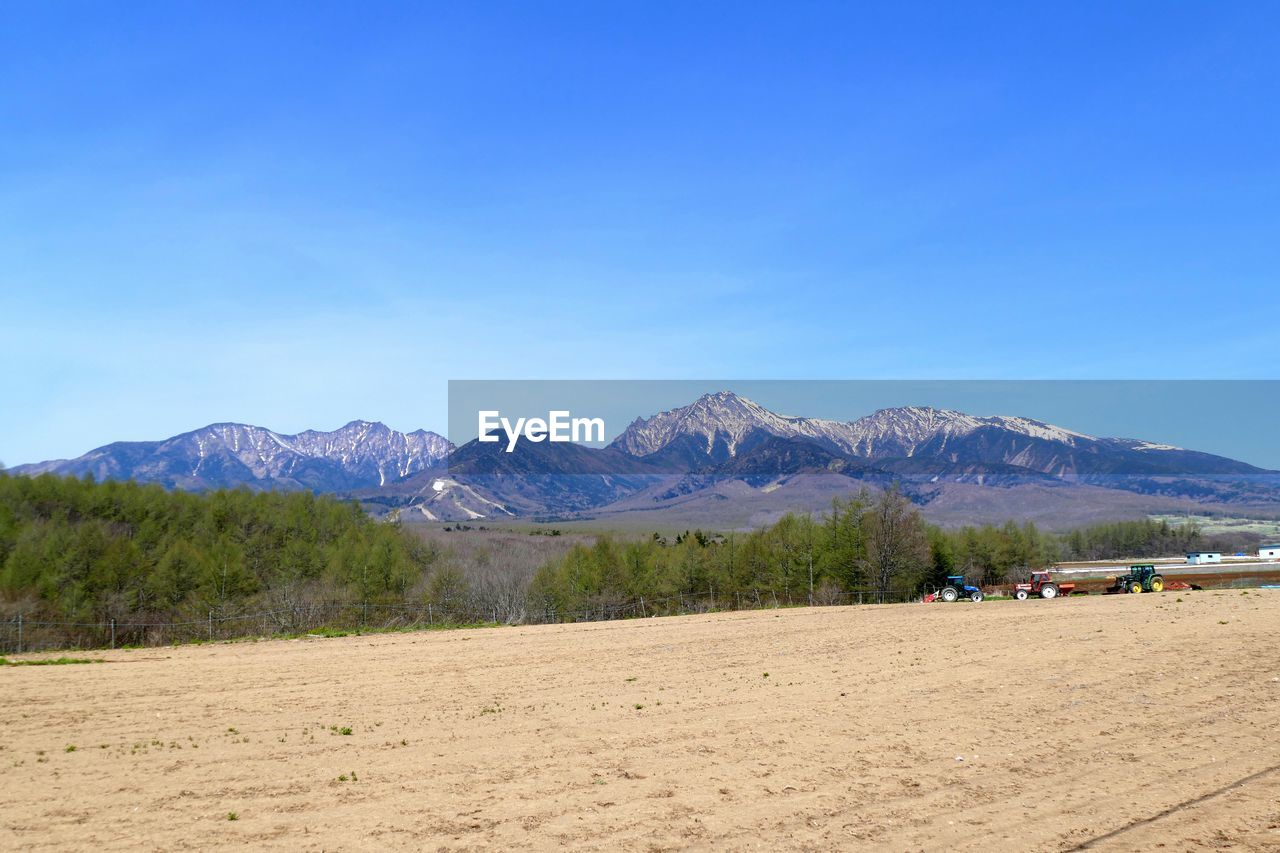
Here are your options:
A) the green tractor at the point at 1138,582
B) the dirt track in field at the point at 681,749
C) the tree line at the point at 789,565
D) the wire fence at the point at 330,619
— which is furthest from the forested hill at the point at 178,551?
the green tractor at the point at 1138,582

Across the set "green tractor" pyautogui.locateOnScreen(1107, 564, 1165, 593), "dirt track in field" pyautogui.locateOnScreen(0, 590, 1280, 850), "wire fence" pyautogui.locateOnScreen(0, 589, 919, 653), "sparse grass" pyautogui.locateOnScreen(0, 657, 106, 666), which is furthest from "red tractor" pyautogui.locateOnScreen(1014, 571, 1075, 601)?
"sparse grass" pyautogui.locateOnScreen(0, 657, 106, 666)

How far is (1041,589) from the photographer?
53281mm

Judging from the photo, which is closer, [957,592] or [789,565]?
[957,592]

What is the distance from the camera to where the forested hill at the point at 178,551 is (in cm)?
6000

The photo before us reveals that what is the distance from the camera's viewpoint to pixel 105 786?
13.6 m

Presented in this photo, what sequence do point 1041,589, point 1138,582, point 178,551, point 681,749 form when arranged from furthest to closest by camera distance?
point 178,551 < point 1041,589 < point 1138,582 < point 681,749

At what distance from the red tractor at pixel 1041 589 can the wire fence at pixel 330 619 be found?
55.3 ft

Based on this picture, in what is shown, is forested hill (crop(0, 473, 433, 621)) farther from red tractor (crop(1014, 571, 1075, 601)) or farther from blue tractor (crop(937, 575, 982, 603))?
red tractor (crop(1014, 571, 1075, 601))

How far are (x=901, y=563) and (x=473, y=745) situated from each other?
204 ft

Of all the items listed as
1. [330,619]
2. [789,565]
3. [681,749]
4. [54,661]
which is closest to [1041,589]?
[789,565]

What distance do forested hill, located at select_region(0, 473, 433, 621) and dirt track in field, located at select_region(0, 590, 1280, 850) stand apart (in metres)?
36.7

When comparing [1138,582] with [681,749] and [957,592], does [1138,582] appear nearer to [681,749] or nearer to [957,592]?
[957,592]

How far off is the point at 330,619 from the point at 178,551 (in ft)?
40.4

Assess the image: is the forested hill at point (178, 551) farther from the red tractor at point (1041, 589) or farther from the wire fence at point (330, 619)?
the red tractor at point (1041, 589)
